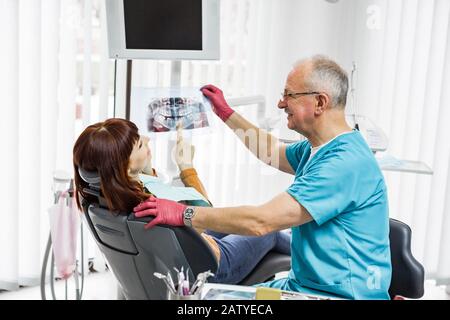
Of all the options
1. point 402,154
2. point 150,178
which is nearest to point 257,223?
point 150,178

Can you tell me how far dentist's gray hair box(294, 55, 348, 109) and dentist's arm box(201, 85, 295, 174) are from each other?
18.9 inches

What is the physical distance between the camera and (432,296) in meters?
3.33

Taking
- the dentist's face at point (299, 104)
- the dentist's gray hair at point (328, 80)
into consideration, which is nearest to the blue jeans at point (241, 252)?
the dentist's face at point (299, 104)

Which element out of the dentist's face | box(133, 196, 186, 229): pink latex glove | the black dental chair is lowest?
the black dental chair

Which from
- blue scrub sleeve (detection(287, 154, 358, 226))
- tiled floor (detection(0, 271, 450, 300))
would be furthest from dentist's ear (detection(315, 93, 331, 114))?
tiled floor (detection(0, 271, 450, 300))

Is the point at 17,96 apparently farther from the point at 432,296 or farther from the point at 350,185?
the point at 432,296

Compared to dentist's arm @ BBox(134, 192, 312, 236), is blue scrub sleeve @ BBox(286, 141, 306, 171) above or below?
above

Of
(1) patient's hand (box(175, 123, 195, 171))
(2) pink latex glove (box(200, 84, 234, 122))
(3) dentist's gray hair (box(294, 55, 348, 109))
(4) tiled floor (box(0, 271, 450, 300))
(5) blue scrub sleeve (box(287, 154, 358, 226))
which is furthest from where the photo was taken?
(4) tiled floor (box(0, 271, 450, 300))

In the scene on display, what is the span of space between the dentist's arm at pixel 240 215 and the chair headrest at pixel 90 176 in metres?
0.14

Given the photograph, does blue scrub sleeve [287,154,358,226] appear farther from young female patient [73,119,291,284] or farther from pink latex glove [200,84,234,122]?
pink latex glove [200,84,234,122]

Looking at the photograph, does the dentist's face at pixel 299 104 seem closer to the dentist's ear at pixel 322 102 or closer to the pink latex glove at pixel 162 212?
the dentist's ear at pixel 322 102

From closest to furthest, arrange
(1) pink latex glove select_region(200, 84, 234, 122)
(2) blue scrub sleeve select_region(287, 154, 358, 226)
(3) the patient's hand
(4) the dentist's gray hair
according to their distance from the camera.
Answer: (2) blue scrub sleeve select_region(287, 154, 358, 226)
(4) the dentist's gray hair
(3) the patient's hand
(1) pink latex glove select_region(200, 84, 234, 122)

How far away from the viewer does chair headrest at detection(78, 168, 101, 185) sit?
1.79m

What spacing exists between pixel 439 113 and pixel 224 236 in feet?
5.34
